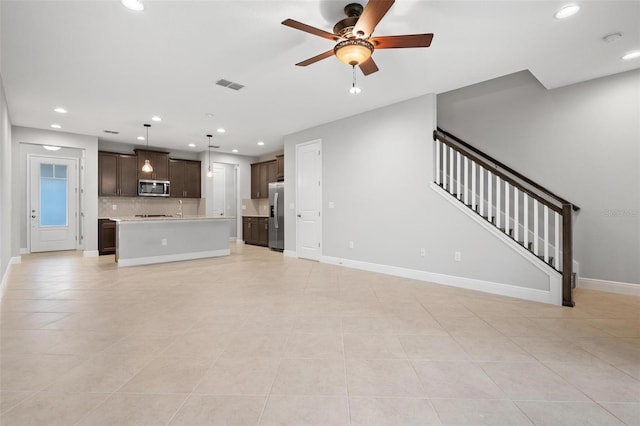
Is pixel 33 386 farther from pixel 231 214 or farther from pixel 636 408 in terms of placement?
pixel 231 214

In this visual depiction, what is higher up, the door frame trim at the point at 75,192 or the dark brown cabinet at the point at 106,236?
the door frame trim at the point at 75,192

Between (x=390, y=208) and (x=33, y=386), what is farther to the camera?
(x=390, y=208)

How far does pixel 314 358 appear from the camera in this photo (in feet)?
7.11

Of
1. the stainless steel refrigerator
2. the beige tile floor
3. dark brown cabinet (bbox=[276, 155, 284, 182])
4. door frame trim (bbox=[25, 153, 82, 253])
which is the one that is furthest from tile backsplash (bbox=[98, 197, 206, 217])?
the beige tile floor

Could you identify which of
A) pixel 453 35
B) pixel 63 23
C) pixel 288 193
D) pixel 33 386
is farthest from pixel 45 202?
pixel 453 35

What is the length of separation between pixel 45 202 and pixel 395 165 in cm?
829

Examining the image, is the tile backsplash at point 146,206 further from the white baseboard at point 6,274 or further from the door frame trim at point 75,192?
the white baseboard at point 6,274

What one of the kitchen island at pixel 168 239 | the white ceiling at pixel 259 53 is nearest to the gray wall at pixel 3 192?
the white ceiling at pixel 259 53

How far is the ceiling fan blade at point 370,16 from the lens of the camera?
2.03 metres

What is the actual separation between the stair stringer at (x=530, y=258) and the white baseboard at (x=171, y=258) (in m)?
5.10

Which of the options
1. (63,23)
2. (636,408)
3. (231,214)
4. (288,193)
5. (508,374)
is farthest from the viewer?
(231,214)

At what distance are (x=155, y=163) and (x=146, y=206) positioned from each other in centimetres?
123

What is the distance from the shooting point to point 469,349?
2305 mm

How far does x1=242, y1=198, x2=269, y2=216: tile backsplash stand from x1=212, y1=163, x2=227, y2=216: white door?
621mm
